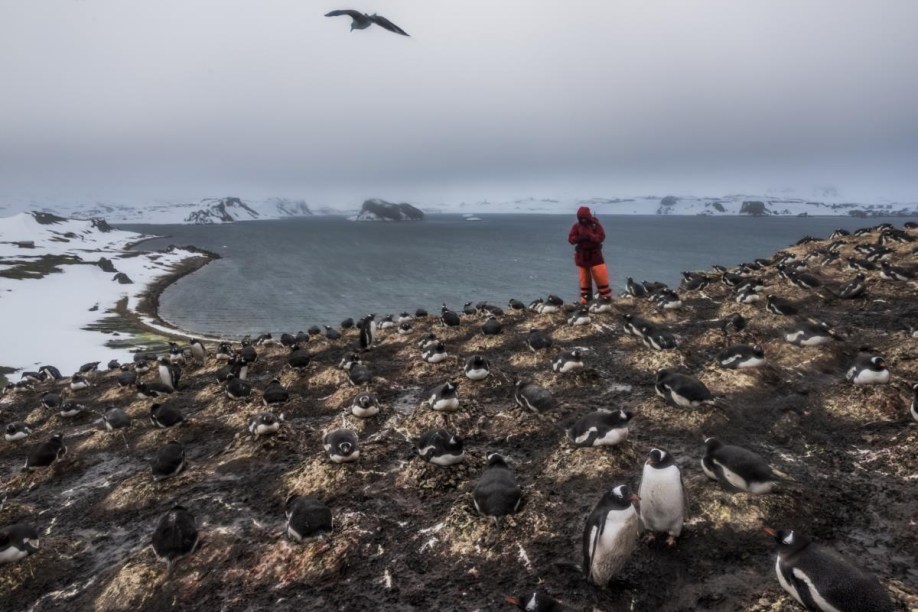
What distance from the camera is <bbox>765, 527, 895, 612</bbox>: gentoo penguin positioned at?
5.69 metres

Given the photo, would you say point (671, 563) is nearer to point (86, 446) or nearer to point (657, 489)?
point (657, 489)

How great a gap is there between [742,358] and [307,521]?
1259 cm

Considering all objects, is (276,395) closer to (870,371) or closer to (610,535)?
(610,535)

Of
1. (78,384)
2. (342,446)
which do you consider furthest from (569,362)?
(78,384)

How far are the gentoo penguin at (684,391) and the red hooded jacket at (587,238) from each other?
14056 millimetres

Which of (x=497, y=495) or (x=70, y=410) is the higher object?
(x=497, y=495)

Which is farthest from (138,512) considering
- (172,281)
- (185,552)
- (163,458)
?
(172,281)

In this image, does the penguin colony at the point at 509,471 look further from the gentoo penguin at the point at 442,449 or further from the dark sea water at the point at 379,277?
the dark sea water at the point at 379,277

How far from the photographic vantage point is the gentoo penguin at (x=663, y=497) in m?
8.01

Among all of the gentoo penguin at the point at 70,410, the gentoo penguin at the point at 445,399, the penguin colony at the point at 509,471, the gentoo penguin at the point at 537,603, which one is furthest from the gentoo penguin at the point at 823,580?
the gentoo penguin at the point at 70,410

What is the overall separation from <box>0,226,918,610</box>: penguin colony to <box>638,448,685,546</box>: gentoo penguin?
1.3 inches

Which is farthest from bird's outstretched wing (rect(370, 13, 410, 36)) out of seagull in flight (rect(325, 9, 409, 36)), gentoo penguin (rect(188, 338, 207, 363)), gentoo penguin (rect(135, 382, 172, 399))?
gentoo penguin (rect(188, 338, 207, 363))

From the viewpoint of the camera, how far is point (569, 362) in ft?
54.3

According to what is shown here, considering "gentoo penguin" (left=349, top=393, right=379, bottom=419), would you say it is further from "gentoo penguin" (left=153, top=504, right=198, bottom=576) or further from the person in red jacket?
the person in red jacket
